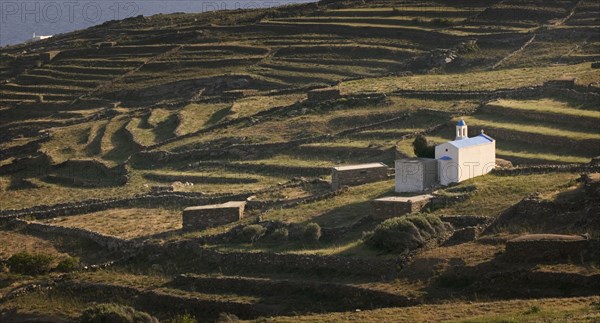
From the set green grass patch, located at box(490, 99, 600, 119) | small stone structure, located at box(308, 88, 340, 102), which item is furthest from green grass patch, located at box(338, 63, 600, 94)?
green grass patch, located at box(490, 99, 600, 119)

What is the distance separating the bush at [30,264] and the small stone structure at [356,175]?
11.8m

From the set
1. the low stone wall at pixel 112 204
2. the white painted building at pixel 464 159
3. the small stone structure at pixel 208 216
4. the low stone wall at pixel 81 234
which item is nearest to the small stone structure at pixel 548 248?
the white painted building at pixel 464 159

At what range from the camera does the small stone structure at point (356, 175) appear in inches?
2063

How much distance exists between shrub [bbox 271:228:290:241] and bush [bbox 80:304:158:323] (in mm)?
7372

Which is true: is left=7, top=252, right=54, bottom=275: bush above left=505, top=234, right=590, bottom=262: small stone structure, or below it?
below

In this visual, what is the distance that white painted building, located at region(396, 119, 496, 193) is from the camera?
48.5 metres

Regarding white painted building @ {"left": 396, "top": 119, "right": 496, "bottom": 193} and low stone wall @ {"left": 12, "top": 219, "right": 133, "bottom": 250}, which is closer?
white painted building @ {"left": 396, "top": 119, "right": 496, "bottom": 193}

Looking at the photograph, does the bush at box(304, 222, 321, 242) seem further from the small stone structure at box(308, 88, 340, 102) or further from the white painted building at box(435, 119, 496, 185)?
the small stone structure at box(308, 88, 340, 102)

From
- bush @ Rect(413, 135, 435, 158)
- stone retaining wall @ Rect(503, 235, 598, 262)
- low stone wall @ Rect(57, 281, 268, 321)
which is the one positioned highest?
bush @ Rect(413, 135, 435, 158)

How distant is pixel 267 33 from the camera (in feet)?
341

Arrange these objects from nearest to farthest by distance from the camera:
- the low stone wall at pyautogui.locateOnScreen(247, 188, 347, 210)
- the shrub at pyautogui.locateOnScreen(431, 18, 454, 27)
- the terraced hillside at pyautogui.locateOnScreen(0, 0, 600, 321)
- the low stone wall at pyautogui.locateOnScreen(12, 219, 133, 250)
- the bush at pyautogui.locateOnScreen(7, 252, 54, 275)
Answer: the terraced hillside at pyautogui.locateOnScreen(0, 0, 600, 321)
the bush at pyautogui.locateOnScreen(7, 252, 54, 275)
the low stone wall at pyautogui.locateOnScreen(12, 219, 133, 250)
the low stone wall at pyautogui.locateOnScreen(247, 188, 347, 210)
the shrub at pyautogui.locateOnScreen(431, 18, 454, 27)

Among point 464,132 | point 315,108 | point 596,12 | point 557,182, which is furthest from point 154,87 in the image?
point 557,182

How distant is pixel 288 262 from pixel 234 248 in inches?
136

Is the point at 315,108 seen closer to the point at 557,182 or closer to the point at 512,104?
the point at 512,104
